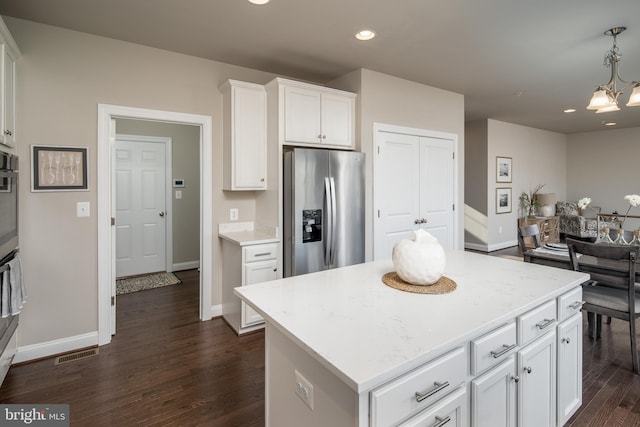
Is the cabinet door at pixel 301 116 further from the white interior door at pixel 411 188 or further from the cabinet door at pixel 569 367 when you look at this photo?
the cabinet door at pixel 569 367

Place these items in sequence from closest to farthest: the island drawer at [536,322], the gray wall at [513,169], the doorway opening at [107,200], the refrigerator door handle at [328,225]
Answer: the island drawer at [536,322] → the doorway opening at [107,200] → the refrigerator door handle at [328,225] → the gray wall at [513,169]

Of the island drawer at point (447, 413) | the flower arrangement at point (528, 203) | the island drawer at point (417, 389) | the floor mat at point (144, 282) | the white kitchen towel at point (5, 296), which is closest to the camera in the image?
the island drawer at point (417, 389)

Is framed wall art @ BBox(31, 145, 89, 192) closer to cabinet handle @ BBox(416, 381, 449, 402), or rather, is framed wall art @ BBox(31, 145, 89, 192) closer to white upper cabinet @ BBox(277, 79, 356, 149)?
white upper cabinet @ BBox(277, 79, 356, 149)

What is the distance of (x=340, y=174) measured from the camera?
11.0 feet

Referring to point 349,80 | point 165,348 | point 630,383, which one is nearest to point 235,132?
point 349,80

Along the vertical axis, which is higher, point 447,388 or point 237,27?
point 237,27

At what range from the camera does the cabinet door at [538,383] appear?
4.94 feet

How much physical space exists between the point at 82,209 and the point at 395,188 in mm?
3074

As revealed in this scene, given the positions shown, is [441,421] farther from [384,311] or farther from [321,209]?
[321,209]

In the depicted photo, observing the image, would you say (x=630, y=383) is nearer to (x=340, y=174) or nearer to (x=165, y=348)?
(x=340, y=174)

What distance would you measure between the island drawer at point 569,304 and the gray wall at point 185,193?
504cm

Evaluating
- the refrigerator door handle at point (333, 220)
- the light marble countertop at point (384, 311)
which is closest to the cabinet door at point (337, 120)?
the refrigerator door handle at point (333, 220)

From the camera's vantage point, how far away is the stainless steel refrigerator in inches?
123

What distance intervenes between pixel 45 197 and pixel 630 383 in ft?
14.8
